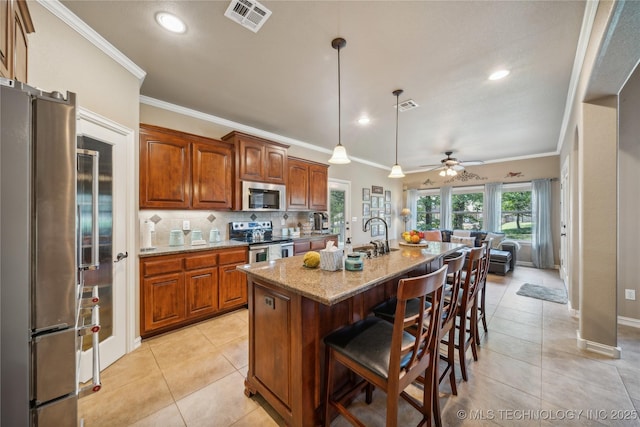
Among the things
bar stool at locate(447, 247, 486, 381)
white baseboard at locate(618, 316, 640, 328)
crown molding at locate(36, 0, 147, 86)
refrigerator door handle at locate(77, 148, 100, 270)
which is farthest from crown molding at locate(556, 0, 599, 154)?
crown molding at locate(36, 0, 147, 86)

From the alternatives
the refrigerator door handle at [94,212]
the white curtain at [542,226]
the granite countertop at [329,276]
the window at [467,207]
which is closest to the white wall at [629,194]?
the granite countertop at [329,276]

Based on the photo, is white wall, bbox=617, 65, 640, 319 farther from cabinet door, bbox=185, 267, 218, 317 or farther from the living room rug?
cabinet door, bbox=185, 267, 218, 317

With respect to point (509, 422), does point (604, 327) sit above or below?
above

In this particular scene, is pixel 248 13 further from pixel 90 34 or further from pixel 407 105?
pixel 407 105

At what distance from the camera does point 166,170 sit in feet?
9.32

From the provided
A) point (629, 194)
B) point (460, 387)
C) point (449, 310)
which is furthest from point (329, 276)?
point (629, 194)

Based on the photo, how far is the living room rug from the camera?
3.61 m

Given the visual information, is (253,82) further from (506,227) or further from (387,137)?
(506,227)

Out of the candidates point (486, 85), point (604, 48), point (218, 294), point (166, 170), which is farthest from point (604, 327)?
point (166, 170)

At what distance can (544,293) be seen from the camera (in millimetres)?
3857

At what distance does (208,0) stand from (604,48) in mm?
2675

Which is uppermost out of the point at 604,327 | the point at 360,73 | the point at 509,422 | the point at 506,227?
the point at 360,73

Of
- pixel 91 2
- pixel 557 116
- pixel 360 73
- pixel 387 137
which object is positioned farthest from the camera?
pixel 387 137

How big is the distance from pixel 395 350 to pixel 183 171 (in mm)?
3004
